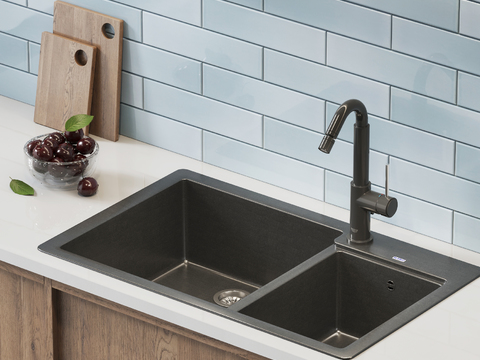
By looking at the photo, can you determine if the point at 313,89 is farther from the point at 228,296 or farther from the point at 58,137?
the point at 58,137

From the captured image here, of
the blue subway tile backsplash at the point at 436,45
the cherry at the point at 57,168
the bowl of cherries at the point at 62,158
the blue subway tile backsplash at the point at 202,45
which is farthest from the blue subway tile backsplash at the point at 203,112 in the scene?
the blue subway tile backsplash at the point at 436,45

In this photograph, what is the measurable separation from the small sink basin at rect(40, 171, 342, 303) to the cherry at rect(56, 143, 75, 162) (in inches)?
7.2

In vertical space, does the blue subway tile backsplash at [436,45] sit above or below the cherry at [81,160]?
above

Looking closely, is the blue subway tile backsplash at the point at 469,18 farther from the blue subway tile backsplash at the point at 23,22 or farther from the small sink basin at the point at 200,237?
the blue subway tile backsplash at the point at 23,22

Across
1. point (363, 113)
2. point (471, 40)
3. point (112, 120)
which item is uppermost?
point (471, 40)

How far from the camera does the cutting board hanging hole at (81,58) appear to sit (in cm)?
253

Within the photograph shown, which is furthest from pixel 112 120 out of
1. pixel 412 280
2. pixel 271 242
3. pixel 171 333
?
pixel 412 280

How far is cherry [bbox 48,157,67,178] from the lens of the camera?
223cm

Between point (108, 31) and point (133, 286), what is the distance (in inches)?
35.8

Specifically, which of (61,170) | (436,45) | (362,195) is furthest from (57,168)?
(436,45)

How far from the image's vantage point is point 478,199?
6.49 feet

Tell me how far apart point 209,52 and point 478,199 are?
803 millimetres

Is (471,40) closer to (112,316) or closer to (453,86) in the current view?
(453,86)

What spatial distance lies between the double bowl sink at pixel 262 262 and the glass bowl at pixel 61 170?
0.15 metres
